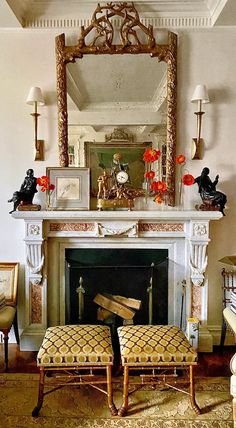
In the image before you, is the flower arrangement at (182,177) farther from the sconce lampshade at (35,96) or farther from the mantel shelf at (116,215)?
the sconce lampshade at (35,96)

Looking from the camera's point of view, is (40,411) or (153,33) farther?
(153,33)

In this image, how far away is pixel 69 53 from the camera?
307 centimetres

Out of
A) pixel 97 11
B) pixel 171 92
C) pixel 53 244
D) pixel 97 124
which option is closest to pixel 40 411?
pixel 53 244

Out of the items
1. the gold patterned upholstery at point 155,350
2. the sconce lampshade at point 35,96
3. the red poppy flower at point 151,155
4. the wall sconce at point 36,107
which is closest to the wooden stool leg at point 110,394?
the gold patterned upholstery at point 155,350

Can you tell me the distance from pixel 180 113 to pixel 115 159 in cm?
66

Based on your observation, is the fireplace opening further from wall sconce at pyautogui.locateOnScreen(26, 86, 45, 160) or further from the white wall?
wall sconce at pyautogui.locateOnScreen(26, 86, 45, 160)

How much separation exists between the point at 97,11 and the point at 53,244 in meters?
1.88

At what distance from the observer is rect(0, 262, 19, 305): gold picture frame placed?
3131mm

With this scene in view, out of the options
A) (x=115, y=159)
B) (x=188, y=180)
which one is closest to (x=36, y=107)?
(x=115, y=159)

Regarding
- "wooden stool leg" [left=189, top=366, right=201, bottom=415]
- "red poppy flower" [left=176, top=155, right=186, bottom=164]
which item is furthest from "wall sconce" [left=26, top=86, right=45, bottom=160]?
"wooden stool leg" [left=189, top=366, right=201, bottom=415]

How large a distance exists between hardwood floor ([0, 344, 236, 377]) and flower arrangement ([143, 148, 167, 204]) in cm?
130

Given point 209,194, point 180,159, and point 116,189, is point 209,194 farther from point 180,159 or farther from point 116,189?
point 116,189

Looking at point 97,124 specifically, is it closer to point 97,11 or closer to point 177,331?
point 97,11

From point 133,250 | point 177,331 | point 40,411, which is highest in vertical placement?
point 133,250
